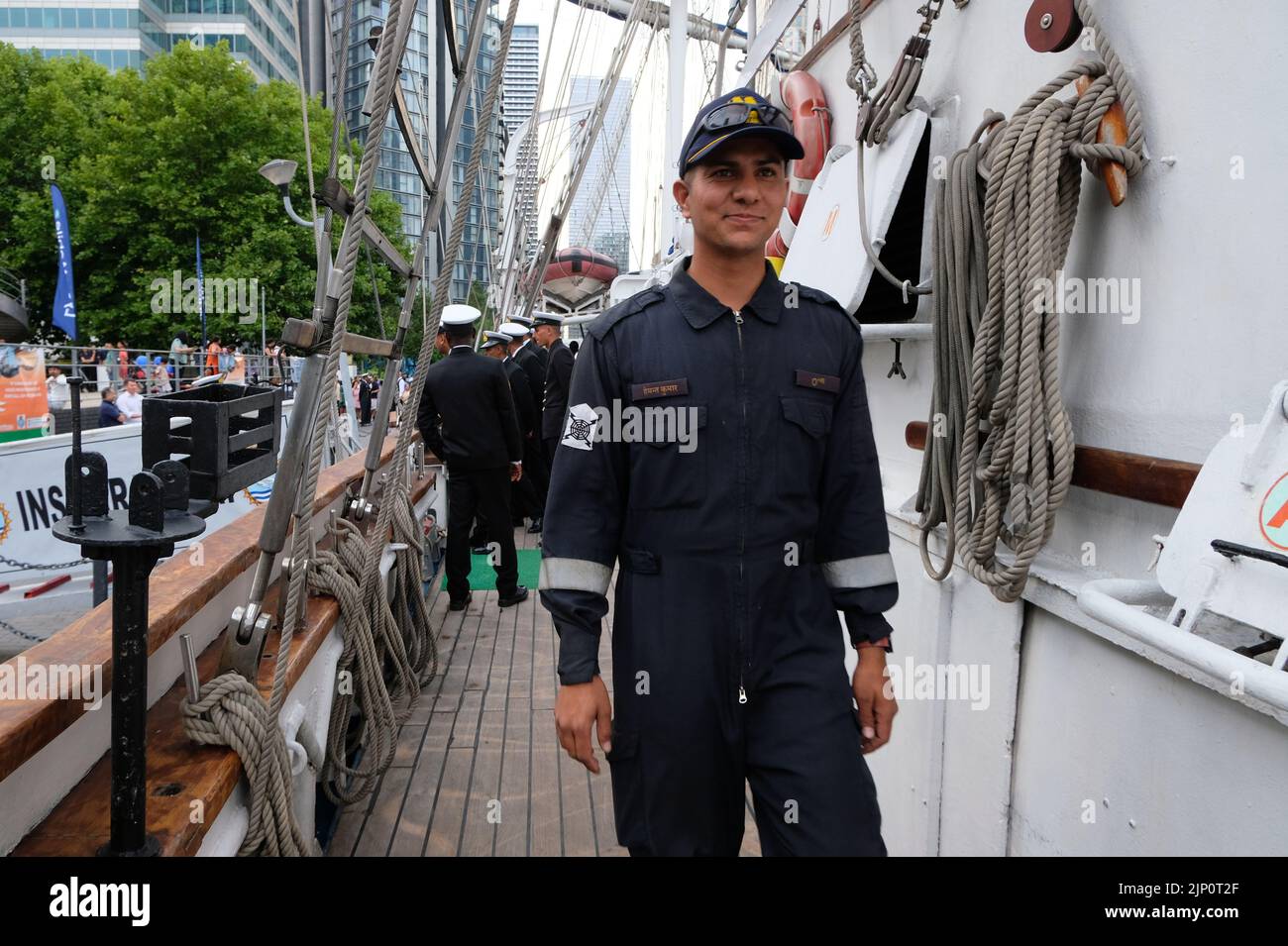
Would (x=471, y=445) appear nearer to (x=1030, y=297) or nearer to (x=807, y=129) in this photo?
(x=807, y=129)

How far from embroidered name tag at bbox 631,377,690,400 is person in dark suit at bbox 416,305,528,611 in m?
3.86

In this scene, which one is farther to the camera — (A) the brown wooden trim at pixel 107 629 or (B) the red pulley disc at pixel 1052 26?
(B) the red pulley disc at pixel 1052 26

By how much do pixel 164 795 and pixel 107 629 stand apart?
49 centimetres

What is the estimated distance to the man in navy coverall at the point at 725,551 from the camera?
166 centimetres

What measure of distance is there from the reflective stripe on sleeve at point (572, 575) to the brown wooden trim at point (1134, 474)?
0.96 meters

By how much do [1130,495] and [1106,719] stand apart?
41cm

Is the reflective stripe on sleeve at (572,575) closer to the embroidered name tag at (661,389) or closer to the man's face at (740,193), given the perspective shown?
the embroidered name tag at (661,389)

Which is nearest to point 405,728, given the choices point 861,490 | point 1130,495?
point 861,490

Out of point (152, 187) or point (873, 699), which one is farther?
point (152, 187)

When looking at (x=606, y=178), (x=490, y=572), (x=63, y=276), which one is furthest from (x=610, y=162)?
(x=490, y=572)

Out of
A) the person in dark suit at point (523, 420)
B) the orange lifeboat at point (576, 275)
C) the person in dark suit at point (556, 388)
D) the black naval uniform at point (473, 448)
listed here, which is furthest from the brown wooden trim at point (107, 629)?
the orange lifeboat at point (576, 275)

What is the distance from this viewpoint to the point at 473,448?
5504 mm

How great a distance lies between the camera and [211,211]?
25625 millimetres
